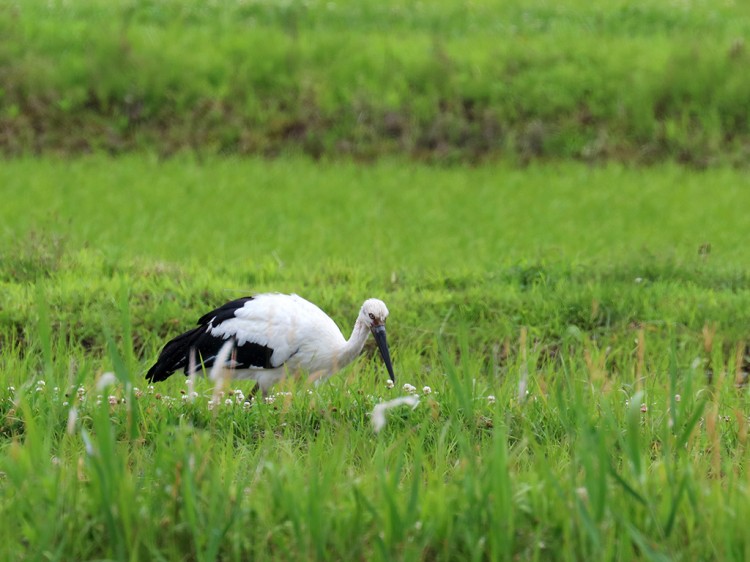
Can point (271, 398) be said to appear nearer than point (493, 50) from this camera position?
Yes

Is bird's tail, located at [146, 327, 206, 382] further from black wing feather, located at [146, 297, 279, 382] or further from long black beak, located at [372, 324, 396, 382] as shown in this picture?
long black beak, located at [372, 324, 396, 382]

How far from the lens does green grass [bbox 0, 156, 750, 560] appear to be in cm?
327

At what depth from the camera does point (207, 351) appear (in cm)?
579

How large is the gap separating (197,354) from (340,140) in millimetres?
7674

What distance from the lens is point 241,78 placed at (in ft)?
45.7

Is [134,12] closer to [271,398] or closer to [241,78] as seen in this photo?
[241,78]

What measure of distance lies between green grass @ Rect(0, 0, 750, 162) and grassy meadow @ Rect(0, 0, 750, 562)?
4 centimetres

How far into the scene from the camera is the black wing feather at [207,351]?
18.6ft

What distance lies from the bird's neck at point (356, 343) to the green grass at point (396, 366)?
0.42ft

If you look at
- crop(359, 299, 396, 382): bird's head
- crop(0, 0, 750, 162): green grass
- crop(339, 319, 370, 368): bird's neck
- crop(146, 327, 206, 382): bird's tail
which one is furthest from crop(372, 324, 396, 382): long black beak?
crop(0, 0, 750, 162): green grass

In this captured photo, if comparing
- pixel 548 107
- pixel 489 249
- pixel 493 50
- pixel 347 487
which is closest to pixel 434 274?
pixel 489 249

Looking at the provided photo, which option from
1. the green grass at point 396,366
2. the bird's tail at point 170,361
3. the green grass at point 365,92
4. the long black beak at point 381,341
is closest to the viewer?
the green grass at point 396,366

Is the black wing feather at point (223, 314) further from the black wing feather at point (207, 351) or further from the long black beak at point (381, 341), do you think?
the long black beak at point (381, 341)

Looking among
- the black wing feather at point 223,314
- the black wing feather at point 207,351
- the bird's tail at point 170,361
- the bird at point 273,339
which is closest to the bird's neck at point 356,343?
the bird at point 273,339
